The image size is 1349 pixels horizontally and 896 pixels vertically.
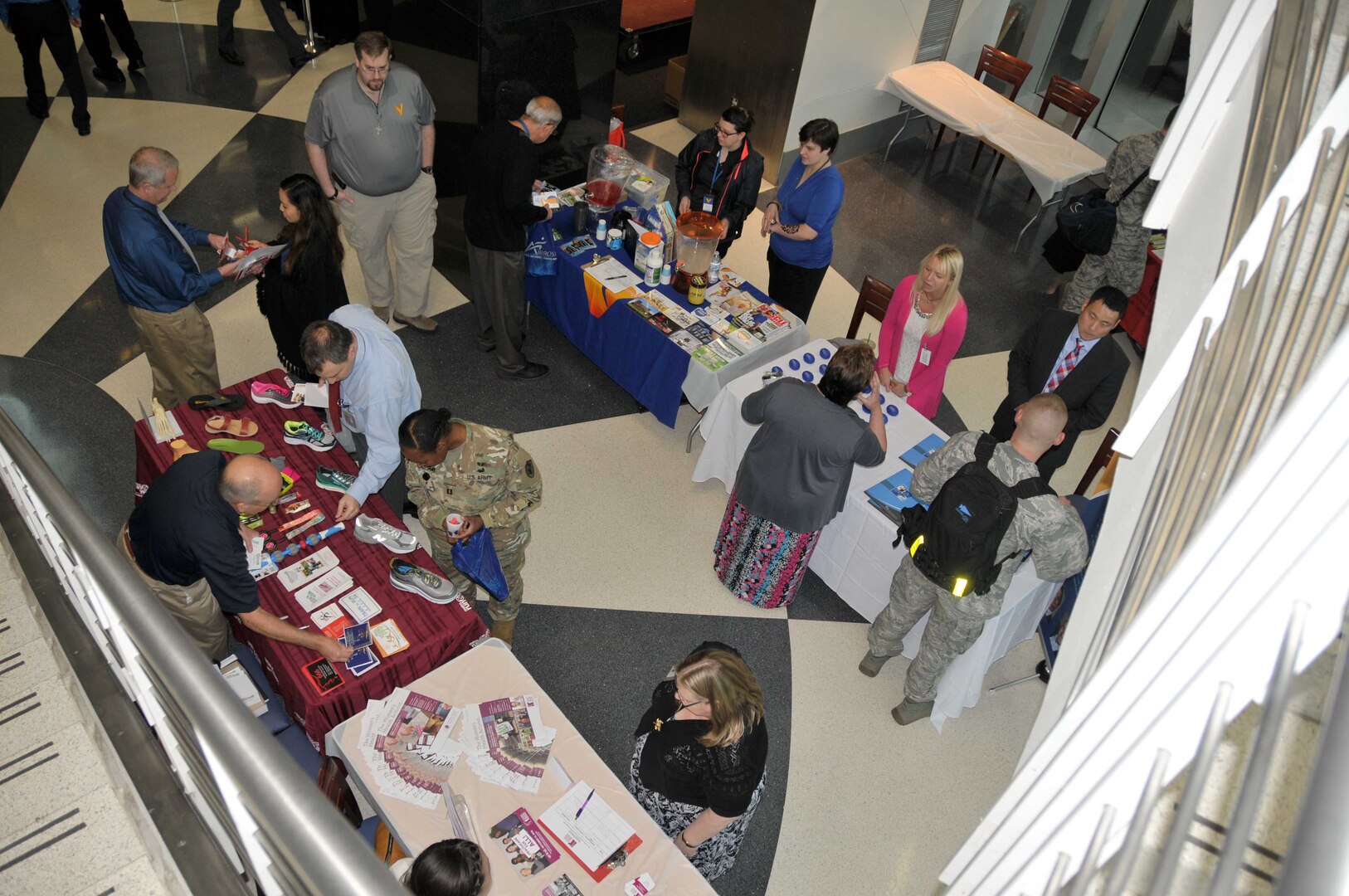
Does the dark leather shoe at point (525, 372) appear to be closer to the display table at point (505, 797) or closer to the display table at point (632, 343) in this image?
the display table at point (632, 343)

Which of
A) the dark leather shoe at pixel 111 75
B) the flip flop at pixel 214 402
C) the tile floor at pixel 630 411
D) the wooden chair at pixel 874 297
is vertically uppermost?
the wooden chair at pixel 874 297

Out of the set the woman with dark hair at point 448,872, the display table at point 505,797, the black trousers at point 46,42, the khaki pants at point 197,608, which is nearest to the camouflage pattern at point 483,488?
the display table at point 505,797

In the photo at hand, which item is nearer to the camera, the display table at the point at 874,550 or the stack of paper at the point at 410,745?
the stack of paper at the point at 410,745

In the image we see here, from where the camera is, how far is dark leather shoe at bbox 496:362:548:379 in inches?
227

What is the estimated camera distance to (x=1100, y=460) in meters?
4.92

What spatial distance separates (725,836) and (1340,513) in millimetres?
2676

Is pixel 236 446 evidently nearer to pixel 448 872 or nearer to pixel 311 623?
pixel 311 623

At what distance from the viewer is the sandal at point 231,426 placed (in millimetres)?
4031

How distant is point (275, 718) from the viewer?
329 centimetres

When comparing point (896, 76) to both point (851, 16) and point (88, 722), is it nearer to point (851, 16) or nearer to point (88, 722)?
point (851, 16)

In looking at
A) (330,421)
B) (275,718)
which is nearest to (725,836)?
(275,718)

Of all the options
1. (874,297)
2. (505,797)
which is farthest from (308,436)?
(874,297)

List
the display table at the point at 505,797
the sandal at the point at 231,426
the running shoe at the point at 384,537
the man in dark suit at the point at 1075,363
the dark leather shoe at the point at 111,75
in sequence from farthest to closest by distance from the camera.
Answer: the dark leather shoe at the point at 111,75 < the man in dark suit at the point at 1075,363 < the sandal at the point at 231,426 < the running shoe at the point at 384,537 < the display table at the point at 505,797

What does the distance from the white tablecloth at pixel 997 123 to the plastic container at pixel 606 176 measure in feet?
11.5
